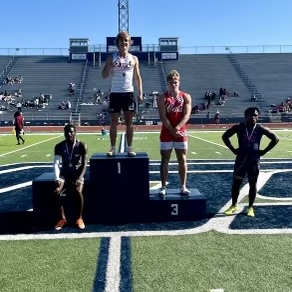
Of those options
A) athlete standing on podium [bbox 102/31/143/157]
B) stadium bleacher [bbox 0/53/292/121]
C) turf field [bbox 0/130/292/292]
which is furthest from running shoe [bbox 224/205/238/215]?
stadium bleacher [bbox 0/53/292/121]

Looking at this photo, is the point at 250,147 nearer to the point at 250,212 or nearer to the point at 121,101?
the point at 250,212

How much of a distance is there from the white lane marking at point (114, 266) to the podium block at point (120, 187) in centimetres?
75

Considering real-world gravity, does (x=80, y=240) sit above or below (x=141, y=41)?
below

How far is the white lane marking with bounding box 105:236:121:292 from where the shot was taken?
3.49 meters

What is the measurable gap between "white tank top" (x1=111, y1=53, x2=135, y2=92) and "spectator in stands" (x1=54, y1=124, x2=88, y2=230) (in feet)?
3.35

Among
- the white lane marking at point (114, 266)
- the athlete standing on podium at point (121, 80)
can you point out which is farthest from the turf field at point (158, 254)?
the athlete standing on podium at point (121, 80)

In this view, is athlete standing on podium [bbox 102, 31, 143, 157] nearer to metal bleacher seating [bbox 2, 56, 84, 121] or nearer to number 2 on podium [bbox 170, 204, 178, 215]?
number 2 on podium [bbox 170, 204, 178, 215]

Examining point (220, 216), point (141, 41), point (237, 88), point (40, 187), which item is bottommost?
point (220, 216)

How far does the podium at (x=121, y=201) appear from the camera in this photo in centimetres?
550

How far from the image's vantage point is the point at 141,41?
159 feet

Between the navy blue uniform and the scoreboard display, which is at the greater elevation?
the scoreboard display

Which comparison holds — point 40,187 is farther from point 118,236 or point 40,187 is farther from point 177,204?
point 177,204

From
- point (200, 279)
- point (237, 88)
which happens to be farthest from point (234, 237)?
point (237, 88)

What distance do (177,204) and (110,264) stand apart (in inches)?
70.9
